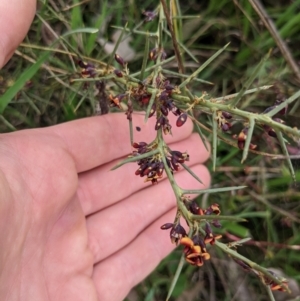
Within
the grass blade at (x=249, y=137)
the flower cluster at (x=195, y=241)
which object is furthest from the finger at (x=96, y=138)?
the grass blade at (x=249, y=137)

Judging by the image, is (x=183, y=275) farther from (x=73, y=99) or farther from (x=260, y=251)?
(x=73, y=99)

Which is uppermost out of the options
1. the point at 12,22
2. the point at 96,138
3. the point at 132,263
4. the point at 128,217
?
the point at 12,22

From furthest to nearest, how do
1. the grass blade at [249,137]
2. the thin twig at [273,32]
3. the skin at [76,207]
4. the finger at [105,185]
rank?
the finger at [105,185], the thin twig at [273,32], the skin at [76,207], the grass blade at [249,137]

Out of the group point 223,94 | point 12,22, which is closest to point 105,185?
point 223,94

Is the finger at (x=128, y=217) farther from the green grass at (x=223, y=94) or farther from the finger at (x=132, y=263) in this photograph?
Answer: the green grass at (x=223, y=94)

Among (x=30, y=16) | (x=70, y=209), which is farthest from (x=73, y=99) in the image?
(x=30, y=16)

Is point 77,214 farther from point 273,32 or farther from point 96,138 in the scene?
point 273,32
